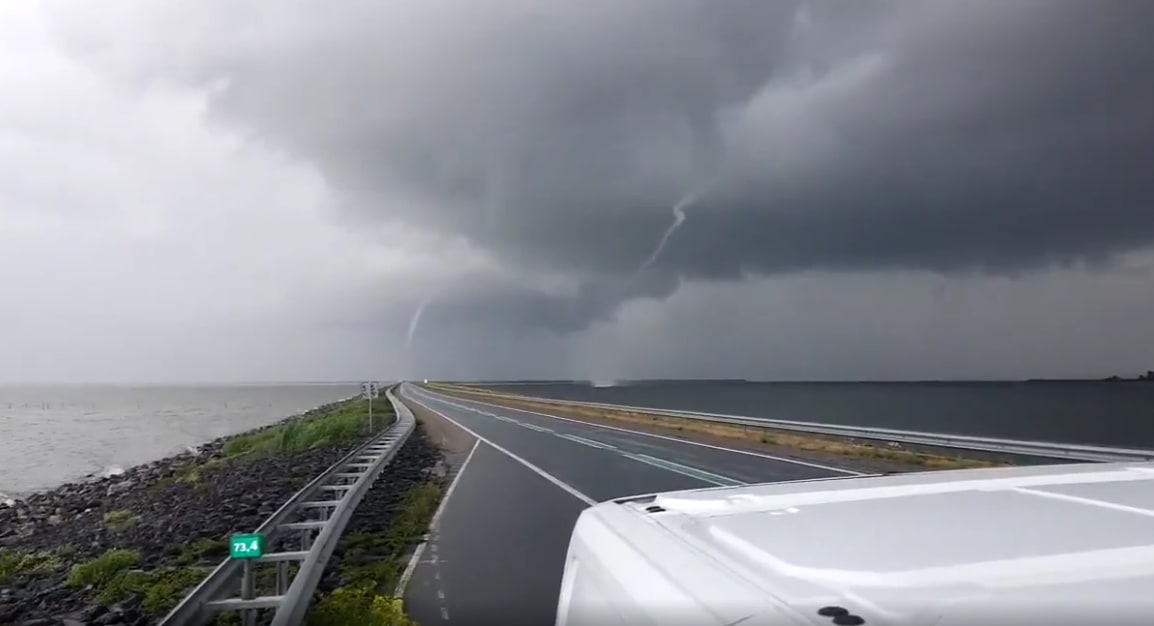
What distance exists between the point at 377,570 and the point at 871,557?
8.04m

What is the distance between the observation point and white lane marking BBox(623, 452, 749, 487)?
1564 centimetres

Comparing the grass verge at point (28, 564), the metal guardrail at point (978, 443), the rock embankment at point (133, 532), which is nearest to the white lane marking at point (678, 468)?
the metal guardrail at point (978, 443)

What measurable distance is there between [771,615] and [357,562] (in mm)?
9070

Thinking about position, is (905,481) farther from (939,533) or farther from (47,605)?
(47,605)

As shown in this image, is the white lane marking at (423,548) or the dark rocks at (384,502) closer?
the white lane marking at (423,548)

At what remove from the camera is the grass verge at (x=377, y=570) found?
6797mm

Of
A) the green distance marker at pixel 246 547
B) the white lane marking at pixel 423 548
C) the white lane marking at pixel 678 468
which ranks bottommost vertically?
the white lane marking at pixel 423 548

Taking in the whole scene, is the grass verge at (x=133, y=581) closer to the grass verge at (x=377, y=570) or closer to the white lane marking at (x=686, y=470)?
the grass verge at (x=377, y=570)

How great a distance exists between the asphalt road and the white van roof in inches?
164

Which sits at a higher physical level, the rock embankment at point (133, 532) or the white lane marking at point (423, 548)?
the white lane marking at point (423, 548)

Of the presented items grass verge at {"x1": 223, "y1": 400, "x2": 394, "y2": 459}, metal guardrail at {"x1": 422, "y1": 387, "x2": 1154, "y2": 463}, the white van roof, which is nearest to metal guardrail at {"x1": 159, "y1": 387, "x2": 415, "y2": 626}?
the white van roof

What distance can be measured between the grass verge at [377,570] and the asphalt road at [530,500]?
0.31 meters

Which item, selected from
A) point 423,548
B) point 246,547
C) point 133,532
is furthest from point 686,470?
point 246,547

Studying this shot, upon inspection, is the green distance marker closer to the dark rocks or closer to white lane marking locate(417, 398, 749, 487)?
the dark rocks
